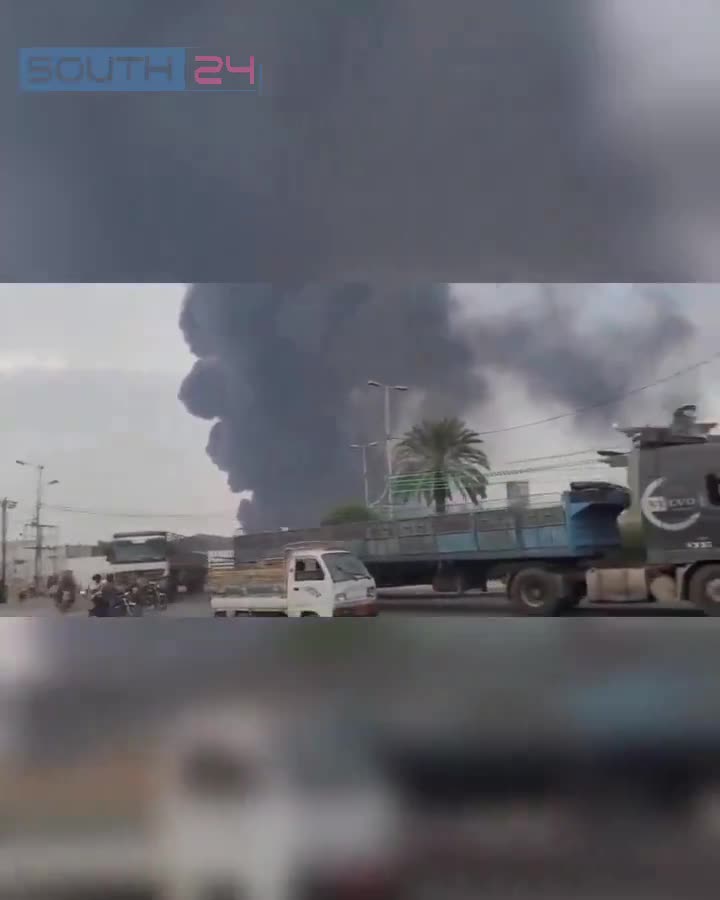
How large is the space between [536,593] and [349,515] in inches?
13.2

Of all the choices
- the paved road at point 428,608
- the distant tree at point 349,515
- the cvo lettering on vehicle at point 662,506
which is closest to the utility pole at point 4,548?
the paved road at point 428,608

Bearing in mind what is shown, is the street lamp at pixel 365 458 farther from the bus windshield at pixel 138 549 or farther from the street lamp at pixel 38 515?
the street lamp at pixel 38 515

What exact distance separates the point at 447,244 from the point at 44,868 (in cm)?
123

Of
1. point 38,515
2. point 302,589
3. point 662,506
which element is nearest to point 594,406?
point 662,506

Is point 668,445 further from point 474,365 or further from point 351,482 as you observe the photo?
point 351,482

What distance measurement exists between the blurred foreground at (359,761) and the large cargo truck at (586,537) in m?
0.07

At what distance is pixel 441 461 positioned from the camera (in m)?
1.29

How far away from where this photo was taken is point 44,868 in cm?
126

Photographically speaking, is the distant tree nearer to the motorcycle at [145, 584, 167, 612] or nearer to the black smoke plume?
the motorcycle at [145, 584, 167, 612]

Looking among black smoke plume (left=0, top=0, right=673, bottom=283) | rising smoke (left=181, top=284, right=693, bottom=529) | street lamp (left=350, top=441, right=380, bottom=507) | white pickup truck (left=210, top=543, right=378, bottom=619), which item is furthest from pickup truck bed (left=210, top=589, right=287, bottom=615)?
black smoke plume (left=0, top=0, right=673, bottom=283)

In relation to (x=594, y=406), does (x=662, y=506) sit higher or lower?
lower

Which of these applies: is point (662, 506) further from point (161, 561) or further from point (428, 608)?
point (161, 561)

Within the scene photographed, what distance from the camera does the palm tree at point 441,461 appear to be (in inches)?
50.5

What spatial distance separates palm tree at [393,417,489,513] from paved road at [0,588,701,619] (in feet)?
0.52
